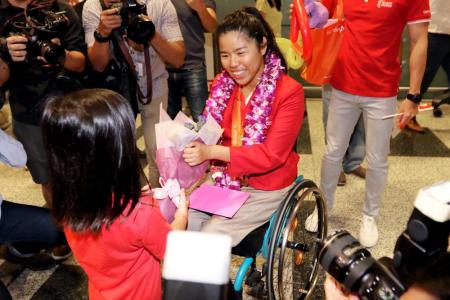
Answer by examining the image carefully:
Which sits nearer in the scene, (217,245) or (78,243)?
(217,245)

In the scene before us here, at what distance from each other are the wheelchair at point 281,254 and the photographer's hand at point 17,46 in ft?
3.47

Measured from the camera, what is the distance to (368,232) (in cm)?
210

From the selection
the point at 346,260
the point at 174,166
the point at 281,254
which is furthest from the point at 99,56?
the point at 346,260

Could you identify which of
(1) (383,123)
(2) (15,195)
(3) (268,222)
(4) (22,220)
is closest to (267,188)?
(3) (268,222)

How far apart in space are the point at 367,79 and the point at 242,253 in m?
0.92

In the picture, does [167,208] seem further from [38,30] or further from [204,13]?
[204,13]

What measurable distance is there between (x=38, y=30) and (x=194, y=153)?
0.77 m

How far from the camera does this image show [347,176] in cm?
276

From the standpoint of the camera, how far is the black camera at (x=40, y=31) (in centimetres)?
162

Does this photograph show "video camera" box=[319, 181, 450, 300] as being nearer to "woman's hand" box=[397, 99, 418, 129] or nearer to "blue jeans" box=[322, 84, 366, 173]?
"woman's hand" box=[397, 99, 418, 129]

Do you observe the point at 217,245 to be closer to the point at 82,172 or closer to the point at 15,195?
the point at 82,172

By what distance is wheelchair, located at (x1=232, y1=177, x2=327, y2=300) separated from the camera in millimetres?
1352

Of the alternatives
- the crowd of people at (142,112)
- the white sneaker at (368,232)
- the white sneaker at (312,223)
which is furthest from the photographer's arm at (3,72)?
the white sneaker at (368,232)

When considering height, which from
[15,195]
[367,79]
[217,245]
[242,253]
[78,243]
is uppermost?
[217,245]
